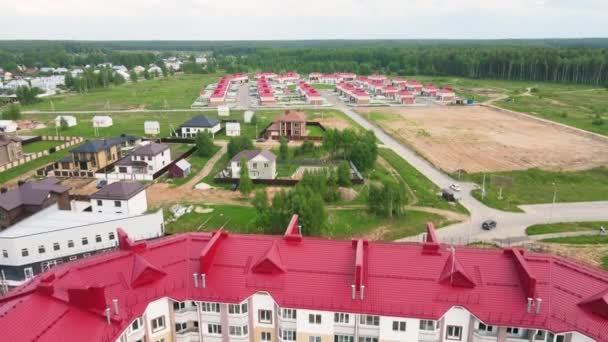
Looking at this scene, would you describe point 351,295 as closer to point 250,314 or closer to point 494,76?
point 250,314

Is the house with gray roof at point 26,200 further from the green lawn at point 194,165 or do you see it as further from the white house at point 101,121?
the white house at point 101,121

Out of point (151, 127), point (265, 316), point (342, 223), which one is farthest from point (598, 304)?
point (151, 127)

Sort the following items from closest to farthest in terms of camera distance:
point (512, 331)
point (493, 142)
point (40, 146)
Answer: point (512, 331)
point (40, 146)
point (493, 142)

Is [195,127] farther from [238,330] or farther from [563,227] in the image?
[238,330]

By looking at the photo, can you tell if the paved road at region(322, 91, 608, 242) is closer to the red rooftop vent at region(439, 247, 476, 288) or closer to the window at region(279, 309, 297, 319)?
the red rooftop vent at region(439, 247, 476, 288)

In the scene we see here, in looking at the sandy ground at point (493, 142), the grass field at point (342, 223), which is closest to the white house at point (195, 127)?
the sandy ground at point (493, 142)

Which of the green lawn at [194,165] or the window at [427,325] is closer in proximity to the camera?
the window at [427,325]

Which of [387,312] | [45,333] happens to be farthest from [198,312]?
[387,312]
